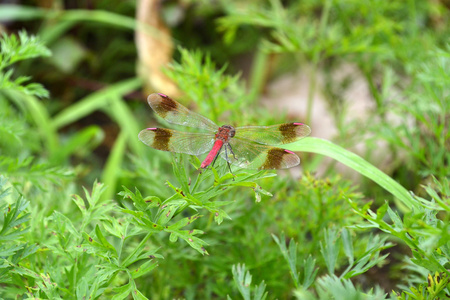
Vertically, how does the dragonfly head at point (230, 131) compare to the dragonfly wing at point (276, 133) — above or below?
above

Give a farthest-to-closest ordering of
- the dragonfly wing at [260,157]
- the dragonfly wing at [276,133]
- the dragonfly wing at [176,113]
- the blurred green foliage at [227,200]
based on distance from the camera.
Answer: the dragonfly wing at [176,113] → the dragonfly wing at [276,133] → the dragonfly wing at [260,157] → the blurred green foliage at [227,200]

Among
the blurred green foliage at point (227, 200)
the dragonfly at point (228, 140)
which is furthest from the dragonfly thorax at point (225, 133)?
the blurred green foliage at point (227, 200)

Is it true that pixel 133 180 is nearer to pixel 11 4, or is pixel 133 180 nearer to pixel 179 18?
pixel 179 18

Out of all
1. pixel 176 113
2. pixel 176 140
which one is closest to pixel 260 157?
pixel 176 140

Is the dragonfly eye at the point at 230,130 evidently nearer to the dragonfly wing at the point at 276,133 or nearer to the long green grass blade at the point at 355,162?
the dragonfly wing at the point at 276,133

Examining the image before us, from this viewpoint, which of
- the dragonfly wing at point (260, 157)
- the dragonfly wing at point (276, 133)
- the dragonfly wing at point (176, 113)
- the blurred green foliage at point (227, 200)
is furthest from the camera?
the dragonfly wing at point (176, 113)

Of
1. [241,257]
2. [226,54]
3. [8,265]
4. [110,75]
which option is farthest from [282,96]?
[8,265]

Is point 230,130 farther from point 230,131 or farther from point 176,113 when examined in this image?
point 176,113
